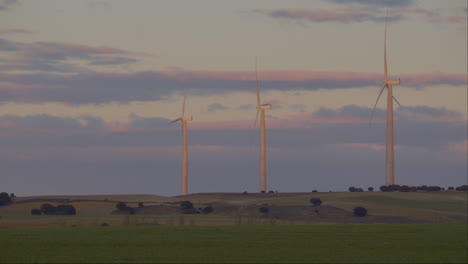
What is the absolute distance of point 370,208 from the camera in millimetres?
109000

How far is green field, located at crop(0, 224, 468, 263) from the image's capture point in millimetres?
39250

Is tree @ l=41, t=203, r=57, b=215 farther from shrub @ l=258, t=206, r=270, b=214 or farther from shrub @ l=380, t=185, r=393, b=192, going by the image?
shrub @ l=380, t=185, r=393, b=192

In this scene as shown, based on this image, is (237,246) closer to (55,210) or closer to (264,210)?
(264,210)

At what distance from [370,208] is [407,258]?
70.1 metres

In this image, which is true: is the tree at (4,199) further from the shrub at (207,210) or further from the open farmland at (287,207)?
the shrub at (207,210)

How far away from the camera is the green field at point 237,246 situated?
3925 cm

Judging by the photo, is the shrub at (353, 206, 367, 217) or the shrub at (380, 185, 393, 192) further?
the shrub at (380, 185, 393, 192)

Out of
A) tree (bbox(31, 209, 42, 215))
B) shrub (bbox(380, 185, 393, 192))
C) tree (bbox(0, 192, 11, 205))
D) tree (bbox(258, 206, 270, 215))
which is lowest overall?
tree (bbox(31, 209, 42, 215))

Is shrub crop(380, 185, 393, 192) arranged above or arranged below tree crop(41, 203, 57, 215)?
above

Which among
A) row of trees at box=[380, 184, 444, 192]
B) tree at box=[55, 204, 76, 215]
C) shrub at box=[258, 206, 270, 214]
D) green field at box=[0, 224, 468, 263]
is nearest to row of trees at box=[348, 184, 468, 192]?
row of trees at box=[380, 184, 444, 192]

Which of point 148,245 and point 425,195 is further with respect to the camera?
point 425,195

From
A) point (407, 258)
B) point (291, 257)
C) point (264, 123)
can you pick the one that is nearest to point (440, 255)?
point (407, 258)

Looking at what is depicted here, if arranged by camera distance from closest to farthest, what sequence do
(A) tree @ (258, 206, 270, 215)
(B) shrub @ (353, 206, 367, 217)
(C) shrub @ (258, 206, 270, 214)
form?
(B) shrub @ (353, 206, 367, 217) → (A) tree @ (258, 206, 270, 215) → (C) shrub @ (258, 206, 270, 214)

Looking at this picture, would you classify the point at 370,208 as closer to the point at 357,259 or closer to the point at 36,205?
the point at 36,205
